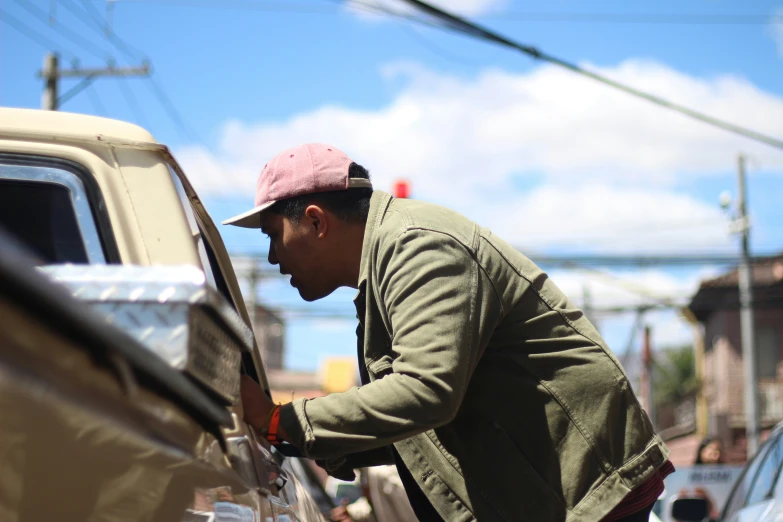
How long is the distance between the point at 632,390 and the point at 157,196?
129 centimetres

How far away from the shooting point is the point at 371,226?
2.50m

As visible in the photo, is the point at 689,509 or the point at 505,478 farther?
the point at 689,509

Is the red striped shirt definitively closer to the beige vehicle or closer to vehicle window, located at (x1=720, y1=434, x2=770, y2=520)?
the beige vehicle

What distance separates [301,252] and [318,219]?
0.10 meters

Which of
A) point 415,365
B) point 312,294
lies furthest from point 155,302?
point 312,294

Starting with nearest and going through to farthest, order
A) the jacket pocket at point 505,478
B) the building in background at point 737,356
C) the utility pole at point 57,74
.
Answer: the jacket pocket at point 505,478
the utility pole at point 57,74
the building in background at point 737,356

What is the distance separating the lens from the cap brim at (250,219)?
2.60 meters

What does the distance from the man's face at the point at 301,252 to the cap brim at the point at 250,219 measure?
2 cm

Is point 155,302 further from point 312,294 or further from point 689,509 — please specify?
point 689,509

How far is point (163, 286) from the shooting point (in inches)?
41.4

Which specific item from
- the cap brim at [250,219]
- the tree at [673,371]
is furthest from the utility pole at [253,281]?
the tree at [673,371]

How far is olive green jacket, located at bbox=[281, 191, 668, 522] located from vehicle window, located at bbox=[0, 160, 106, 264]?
59 cm

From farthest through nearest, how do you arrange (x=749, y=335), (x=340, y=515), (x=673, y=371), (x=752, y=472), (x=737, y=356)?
(x=673, y=371)
(x=737, y=356)
(x=749, y=335)
(x=340, y=515)
(x=752, y=472)

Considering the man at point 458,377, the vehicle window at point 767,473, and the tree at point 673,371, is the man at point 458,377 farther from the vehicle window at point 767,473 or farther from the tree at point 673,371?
the tree at point 673,371
